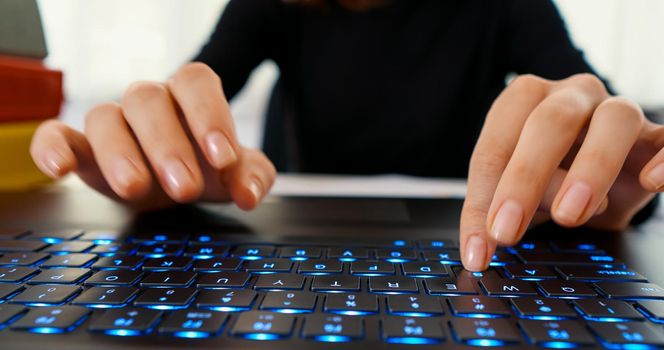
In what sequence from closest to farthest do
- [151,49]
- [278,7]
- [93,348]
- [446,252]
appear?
1. [93,348]
2. [446,252]
3. [278,7]
4. [151,49]

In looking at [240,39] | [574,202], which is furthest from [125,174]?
[240,39]

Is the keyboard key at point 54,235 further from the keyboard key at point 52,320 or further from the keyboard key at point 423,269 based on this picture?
the keyboard key at point 423,269

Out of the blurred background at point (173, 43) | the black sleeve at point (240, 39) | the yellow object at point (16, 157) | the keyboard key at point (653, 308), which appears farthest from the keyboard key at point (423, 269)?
the blurred background at point (173, 43)

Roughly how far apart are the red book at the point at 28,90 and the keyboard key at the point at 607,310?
0.60m

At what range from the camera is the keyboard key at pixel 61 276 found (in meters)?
0.25

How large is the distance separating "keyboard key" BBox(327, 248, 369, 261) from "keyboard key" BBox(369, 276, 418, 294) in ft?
0.13

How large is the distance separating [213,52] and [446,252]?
646mm

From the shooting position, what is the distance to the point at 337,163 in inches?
37.7

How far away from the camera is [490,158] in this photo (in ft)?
1.17

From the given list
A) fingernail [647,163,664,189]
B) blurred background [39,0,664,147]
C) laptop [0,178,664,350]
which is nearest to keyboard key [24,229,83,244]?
laptop [0,178,664,350]

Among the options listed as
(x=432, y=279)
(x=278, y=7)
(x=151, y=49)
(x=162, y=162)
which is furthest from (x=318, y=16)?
(x=151, y=49)

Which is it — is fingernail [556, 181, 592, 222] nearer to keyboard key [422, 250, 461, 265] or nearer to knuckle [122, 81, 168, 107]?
keyboard key [422, 250, 461, 265]

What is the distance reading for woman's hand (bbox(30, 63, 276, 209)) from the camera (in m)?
0.35

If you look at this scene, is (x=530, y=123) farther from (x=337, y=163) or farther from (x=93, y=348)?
(x=337, y=163)
